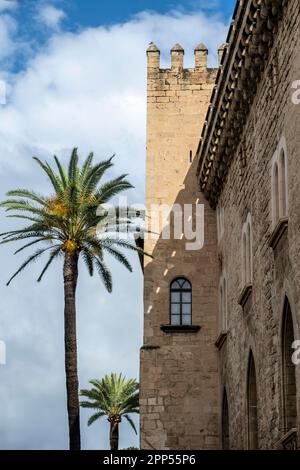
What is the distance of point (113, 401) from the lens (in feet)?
141

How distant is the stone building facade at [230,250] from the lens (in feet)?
62.6

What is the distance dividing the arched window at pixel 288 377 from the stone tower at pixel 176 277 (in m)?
8.60

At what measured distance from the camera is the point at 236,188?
24.9m

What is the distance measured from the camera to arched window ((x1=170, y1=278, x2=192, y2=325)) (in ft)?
93.9

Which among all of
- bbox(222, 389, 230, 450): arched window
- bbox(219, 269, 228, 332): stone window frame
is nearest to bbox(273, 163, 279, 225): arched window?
bbox(219, 269, 228, 332): stone window frame

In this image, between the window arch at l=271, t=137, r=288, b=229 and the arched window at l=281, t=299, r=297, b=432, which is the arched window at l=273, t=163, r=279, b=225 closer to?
the window arch at l=271, t=137, r=288, b=229

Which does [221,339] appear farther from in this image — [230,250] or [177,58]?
[177,58]

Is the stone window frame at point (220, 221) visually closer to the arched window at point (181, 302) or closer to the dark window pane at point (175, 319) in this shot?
the arched window at point (181, 302)

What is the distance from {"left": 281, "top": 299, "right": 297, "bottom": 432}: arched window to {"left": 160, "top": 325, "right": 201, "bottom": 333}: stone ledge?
30.1ft

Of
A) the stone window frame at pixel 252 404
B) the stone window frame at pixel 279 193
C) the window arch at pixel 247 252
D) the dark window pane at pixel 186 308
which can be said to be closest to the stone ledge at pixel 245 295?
the window arch at pixel 247 252

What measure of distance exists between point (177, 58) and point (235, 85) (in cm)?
808
